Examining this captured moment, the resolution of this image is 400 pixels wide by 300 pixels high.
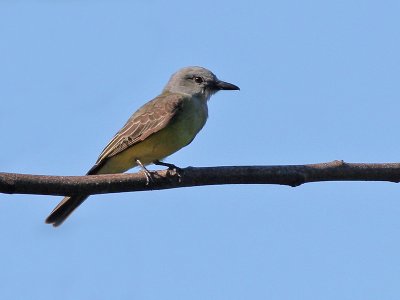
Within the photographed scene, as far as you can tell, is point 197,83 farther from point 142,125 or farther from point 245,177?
point 245,177

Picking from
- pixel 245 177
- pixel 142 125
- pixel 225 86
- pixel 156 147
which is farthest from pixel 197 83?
pixel 245 177

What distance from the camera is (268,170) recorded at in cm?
450

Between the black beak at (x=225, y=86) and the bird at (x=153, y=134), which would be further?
the black beak at (x=225, y=86)

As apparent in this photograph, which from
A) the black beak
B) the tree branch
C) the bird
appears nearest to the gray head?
the black beak

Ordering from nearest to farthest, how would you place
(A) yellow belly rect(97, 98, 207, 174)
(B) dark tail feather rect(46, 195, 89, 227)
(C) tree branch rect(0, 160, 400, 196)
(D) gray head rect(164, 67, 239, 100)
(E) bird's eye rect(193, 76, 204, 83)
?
(C) tree branch rect(0, 160, 400, 196), (B) dark tail feather rect(46, 195, 89, 227), (A) yellow belly rect(97, 98, 207, 174), (D) gray head rect(164, 67, 239, 100), (E) bird's eye rect(193, 76, 204, 83)

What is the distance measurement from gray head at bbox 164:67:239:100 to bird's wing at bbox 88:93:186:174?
51cm

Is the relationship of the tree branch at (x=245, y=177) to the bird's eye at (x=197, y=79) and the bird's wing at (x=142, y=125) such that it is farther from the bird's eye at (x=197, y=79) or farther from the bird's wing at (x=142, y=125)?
the bird's eye at (x=197, y=79)

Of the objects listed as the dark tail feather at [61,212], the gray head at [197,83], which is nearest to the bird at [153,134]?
the gray head at [197,83]

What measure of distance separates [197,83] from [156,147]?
1.40m

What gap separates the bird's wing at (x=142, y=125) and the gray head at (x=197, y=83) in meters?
0.51

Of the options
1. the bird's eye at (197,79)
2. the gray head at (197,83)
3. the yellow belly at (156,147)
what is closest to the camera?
the yellow belly at (156,147)

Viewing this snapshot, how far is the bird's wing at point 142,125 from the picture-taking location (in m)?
7.18

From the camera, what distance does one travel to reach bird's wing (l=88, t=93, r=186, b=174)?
718 centimetres

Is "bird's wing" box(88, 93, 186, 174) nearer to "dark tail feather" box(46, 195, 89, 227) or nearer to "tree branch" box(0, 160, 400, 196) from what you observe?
"dark tail feather" box(46, 195, 89, 227)
